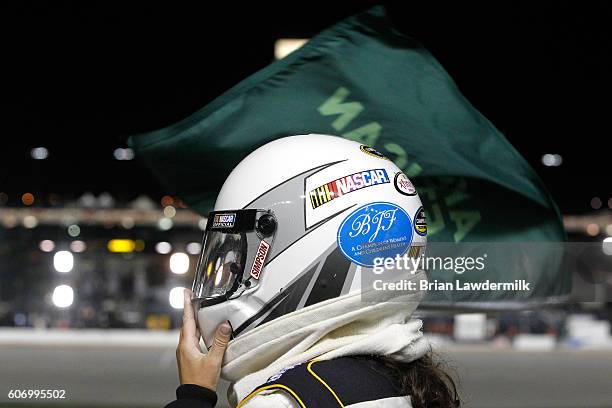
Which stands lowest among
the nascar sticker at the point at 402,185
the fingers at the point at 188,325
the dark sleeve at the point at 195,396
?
the dark sleeve at the point at 195,396

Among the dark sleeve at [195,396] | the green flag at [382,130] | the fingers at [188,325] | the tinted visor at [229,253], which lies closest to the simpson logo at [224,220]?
the tinted visor at [229,253]

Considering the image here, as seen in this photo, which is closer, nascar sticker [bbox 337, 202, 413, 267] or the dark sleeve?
the dark sleeve

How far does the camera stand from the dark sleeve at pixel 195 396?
1.88 metres

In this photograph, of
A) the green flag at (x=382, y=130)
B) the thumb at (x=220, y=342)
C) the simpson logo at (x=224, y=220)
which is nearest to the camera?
the thumb at (x=220, y=342)

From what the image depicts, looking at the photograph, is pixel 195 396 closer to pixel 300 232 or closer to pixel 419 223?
pixel 300 232

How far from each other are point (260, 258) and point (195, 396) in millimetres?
333

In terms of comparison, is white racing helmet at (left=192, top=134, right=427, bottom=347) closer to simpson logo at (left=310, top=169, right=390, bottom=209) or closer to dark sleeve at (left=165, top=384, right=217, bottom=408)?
simpson logo at (left=310, top=169, right=390, bottom=209)

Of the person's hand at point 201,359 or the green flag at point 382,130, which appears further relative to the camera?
the green flag at point 382,130

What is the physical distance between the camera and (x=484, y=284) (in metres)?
4.37

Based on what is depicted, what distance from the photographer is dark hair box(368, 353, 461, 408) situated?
194 cm

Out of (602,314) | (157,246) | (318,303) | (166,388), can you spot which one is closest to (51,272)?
(157,246)

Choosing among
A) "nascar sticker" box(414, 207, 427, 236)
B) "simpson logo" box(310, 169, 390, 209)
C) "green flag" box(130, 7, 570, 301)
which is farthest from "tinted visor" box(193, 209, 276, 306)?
"green flag" box(130, 7, 570, 301)

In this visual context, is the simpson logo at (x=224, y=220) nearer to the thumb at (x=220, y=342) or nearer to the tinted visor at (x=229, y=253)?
the tinted visor at (x=229, y=253)

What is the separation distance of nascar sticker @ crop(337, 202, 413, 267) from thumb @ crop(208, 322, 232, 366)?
0.31 m
